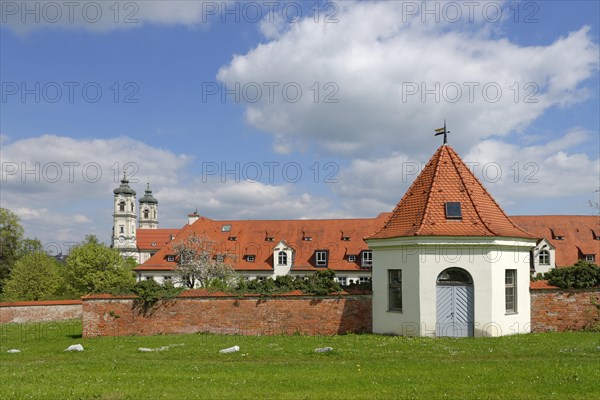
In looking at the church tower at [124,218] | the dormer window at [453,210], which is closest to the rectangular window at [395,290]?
the dormer window at [453,210]

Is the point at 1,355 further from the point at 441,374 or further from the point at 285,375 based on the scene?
the point at 441,374

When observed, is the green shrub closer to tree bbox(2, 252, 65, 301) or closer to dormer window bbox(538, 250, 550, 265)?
dormer window bbox(538, 250, 550, 265)

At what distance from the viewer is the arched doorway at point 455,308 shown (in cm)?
1803

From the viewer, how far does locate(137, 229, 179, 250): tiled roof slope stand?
10088cm

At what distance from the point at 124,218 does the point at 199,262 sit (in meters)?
71.6

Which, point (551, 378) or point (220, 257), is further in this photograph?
point (220, 257)

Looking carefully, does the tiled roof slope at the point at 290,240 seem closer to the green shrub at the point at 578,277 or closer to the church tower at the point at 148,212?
the green shrub at the point at 578,277

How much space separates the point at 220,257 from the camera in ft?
156

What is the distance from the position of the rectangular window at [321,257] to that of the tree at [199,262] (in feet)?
26.9

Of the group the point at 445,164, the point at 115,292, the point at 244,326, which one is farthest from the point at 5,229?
the point at 445,164

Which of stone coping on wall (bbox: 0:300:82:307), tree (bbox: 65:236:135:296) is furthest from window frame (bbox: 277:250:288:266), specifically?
stone coping on wall (bbox: 0:300:82:307)

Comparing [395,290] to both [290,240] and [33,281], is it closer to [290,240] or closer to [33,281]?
[290,240]

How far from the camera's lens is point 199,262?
145 ft

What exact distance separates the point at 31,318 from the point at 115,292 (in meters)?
16.0
